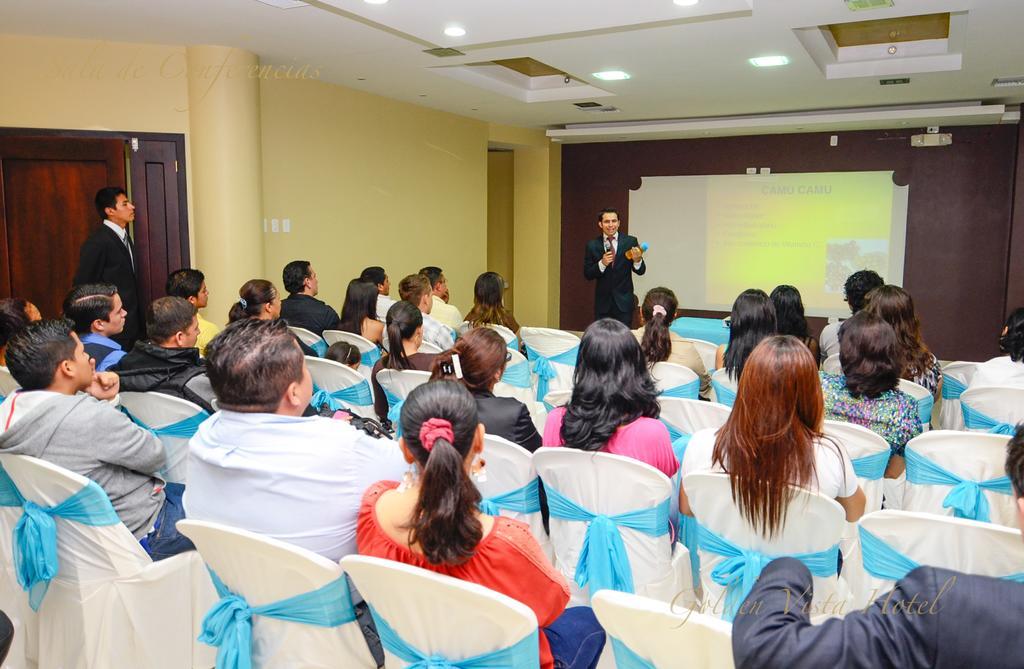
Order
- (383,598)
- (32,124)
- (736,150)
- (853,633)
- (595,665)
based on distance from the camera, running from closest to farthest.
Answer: (853,633), (383,598), (595,665), (32,124), (736,150)

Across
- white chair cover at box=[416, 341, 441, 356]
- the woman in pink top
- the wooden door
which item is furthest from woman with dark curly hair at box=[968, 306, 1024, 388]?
the wooden door

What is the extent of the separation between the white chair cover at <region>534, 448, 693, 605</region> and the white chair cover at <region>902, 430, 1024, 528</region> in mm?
903

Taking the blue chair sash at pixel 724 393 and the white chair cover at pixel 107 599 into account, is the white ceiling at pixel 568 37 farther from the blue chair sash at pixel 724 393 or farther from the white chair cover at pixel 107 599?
the white chair cover at pixel 107 599

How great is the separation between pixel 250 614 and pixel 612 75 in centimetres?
596

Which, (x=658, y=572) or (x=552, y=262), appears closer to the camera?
(x=658, y=572)

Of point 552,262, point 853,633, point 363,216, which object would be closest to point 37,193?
point 363,216

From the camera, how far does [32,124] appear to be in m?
5.61

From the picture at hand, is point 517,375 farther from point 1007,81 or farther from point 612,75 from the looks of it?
point 1007,81

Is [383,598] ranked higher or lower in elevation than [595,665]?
higher

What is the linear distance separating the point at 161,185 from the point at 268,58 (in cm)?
129

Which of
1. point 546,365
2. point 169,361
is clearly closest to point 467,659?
point 169,361

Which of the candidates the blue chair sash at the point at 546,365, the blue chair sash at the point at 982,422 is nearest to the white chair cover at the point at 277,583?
the blue chair sash at the point at 982,422

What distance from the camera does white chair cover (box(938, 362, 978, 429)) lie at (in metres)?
4.05

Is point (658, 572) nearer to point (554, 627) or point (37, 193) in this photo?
point (554, 627)
